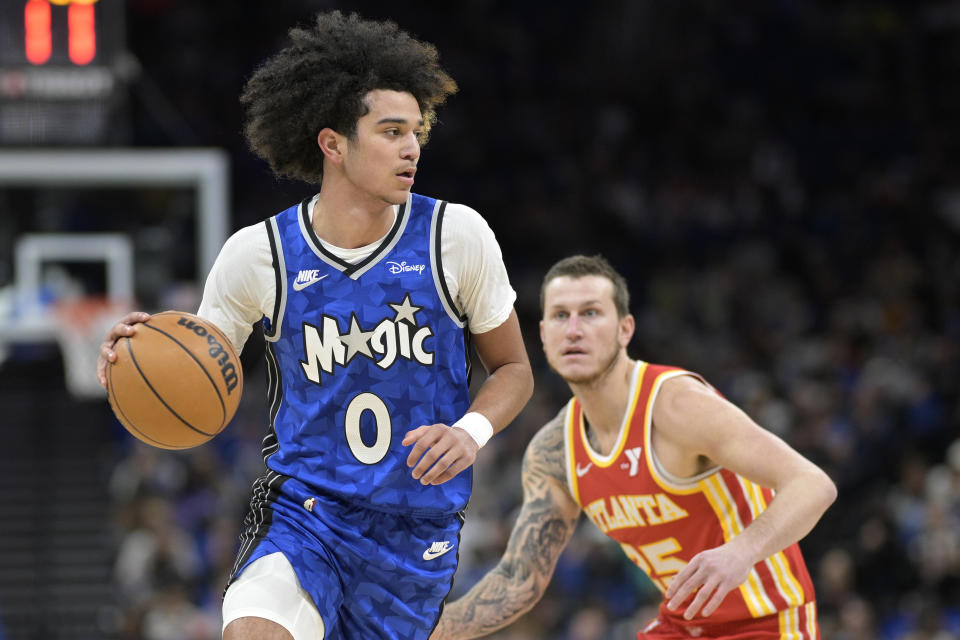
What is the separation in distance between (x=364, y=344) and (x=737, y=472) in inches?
51.7

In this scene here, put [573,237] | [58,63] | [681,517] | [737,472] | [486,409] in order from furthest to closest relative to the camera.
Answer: [573,237] < [58,63] < [681,517] < [737,472] < [486,409]

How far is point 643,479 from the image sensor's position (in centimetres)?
458

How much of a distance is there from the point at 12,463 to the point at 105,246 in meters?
3.46

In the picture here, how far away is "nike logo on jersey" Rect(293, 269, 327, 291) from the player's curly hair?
1.47ft

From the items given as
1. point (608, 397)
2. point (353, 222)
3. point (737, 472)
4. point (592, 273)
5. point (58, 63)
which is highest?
point (58, 63)

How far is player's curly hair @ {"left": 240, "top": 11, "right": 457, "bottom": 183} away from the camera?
4.00m

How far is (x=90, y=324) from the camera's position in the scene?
31.1 feet

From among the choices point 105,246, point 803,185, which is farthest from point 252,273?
point 803,185

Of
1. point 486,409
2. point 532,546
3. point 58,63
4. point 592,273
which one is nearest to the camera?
point 486,409

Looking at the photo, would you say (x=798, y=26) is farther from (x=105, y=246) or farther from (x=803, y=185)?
(x=105, y=246)

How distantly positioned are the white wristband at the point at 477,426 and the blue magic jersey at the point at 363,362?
0.17 meters

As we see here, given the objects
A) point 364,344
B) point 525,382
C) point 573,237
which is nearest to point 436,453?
point 364,344

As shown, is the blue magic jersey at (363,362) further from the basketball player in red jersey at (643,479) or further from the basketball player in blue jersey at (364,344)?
the basketball player in red jersey at (643,479)

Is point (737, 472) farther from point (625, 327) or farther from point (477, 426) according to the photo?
point (477, 426)
